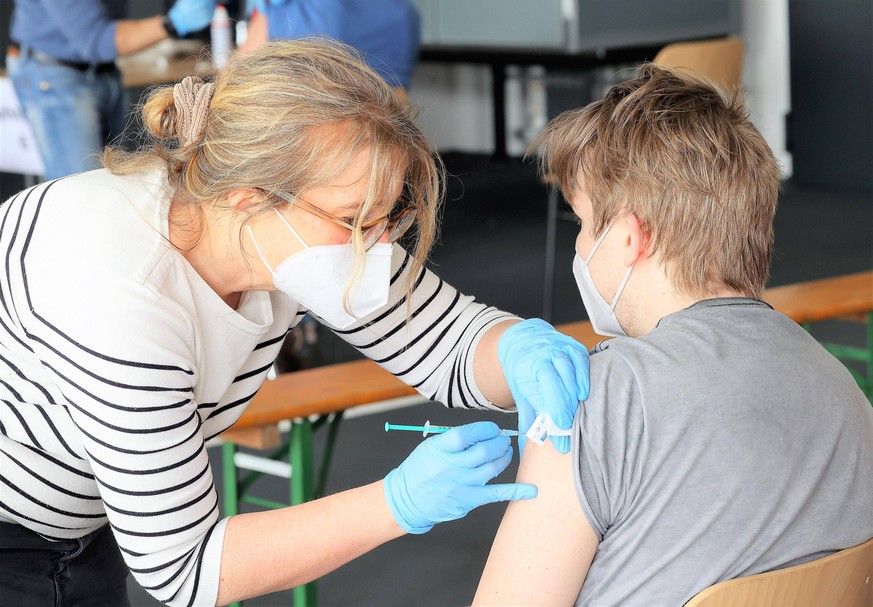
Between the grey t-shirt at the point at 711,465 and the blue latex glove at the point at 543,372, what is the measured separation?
0.04m

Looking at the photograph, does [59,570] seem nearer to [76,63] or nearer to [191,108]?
[191,108]

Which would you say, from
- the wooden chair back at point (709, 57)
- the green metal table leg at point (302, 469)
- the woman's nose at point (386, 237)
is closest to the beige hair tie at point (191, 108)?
the woman's nose at point (386, 237)

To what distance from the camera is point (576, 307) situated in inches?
166

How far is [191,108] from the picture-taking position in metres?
1.26

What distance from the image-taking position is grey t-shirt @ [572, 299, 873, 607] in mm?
1028

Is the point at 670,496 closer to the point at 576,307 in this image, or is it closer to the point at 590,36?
the point at 576,307

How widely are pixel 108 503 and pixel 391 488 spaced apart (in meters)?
0.32

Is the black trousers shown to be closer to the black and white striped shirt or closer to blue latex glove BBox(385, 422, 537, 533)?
the black and white striped shirt

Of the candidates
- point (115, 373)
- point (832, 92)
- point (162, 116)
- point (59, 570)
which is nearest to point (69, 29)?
point (162, 116)

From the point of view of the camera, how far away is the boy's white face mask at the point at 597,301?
4.24 feet

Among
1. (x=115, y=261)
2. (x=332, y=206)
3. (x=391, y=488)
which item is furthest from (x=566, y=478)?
(x=115, y=261)

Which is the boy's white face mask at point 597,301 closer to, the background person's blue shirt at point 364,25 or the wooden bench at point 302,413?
the wooden bench at point 302,413

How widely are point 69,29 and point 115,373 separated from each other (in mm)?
2728

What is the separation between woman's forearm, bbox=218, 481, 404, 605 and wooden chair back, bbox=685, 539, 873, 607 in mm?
397
